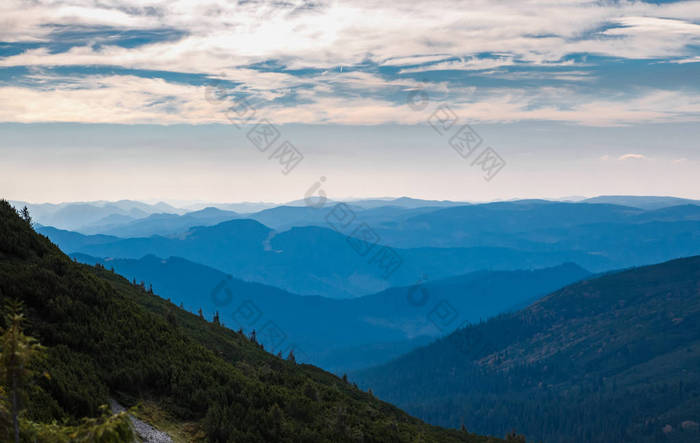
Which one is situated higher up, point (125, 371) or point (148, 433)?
point (125, 371)

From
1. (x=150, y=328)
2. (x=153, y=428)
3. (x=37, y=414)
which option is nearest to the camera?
(x=37, y=414)

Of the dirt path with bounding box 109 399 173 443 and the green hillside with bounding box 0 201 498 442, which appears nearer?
the dirt path with bounding box 109 399 173 443

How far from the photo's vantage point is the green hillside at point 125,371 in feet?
91.0

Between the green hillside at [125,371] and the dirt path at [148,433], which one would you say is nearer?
the dirt path at [148,433]

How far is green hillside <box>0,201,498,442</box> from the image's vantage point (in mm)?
27750

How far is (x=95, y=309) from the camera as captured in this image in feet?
119

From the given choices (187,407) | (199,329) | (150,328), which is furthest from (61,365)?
(199,329)

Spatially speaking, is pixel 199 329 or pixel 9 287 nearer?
pixel 9 287

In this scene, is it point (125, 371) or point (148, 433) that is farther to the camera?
point (125, 371)

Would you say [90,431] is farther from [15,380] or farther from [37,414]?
[37,414]

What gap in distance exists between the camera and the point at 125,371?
100 feet

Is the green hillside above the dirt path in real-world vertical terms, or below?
above

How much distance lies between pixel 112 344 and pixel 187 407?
6.84 m

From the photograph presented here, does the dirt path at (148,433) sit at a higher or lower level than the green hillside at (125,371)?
lower
